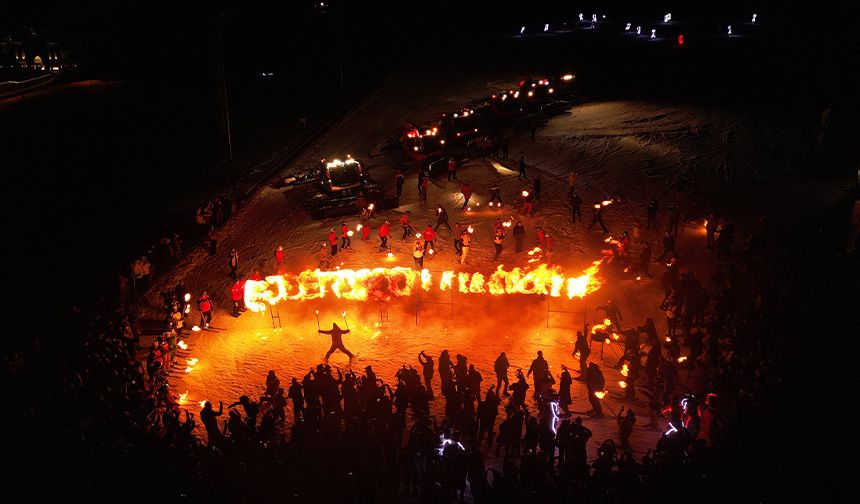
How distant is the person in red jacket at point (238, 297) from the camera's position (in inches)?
750

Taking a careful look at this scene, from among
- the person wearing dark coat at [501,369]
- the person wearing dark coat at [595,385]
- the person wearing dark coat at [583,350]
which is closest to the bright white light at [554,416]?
the person wearing dark coat at [595,385]

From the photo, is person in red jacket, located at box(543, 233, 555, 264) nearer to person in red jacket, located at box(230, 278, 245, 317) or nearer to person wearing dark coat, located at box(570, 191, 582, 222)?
person wearing dark coat, located at box(570, 191, 582, 222)

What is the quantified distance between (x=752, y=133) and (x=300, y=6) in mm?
40392

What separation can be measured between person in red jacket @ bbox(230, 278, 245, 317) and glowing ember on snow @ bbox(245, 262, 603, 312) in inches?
7.0

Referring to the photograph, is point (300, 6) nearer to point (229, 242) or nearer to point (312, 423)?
point (229, 242)

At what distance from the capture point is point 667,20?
199ft

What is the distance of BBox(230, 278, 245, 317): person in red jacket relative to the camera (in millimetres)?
19062

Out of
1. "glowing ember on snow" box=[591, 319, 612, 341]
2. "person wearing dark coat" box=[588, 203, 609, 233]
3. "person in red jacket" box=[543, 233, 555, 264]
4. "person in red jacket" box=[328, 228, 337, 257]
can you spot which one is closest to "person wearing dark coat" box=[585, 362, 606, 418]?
"glowing ember on snow" box=[591, 319, 612, 341]

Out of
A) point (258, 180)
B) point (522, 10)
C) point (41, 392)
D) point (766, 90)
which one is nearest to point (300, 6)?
point (522, 10)

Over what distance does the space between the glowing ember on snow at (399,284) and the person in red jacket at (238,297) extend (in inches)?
7.0

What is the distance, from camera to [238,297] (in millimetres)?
19078

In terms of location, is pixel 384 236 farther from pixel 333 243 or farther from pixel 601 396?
pixel 601 396

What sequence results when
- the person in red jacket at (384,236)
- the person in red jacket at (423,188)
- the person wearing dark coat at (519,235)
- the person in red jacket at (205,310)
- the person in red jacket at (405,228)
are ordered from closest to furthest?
the person in red jacket at (205,310), the person wearing dark coat at (519,235), the person in red jacket at (384,236), the person in red jacket at (405,228), the person in red jacket at (423,188)

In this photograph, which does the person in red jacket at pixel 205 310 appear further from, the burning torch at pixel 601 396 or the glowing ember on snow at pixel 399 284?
the burning torch at pixel 601 396
